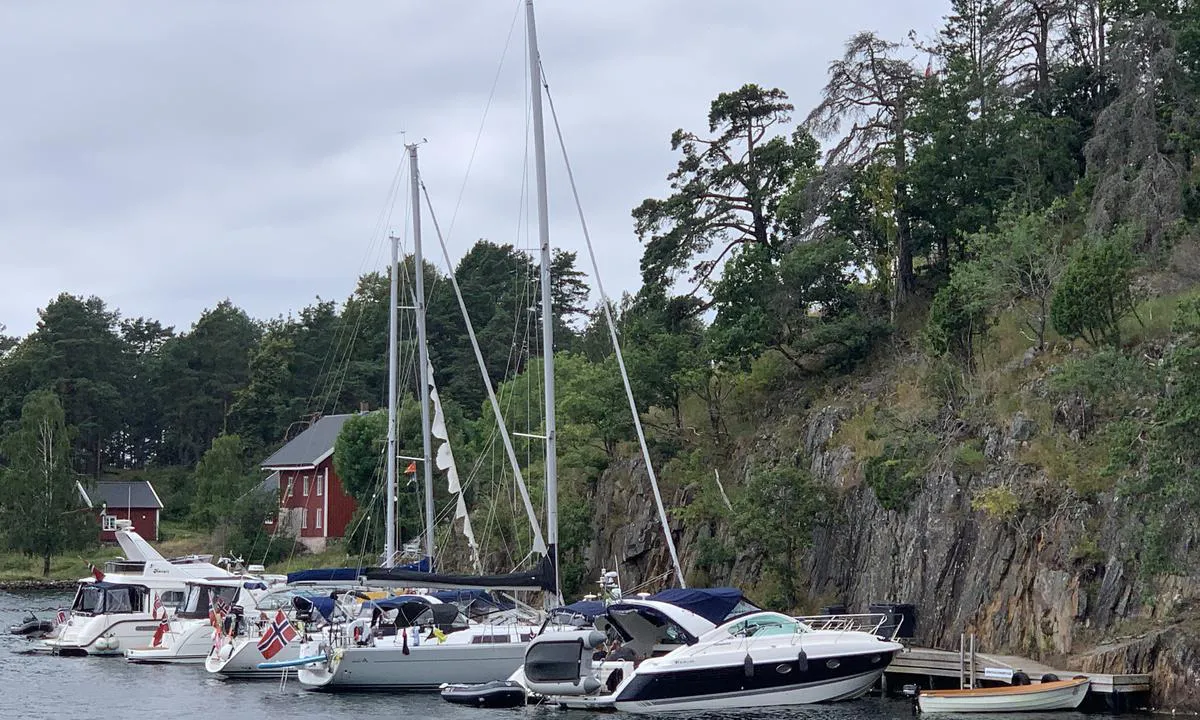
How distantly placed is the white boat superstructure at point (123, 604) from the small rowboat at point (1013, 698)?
2985cm

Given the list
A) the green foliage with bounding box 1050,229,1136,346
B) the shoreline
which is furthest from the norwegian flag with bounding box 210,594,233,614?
the shoreline

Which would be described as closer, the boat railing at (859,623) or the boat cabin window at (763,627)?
the boat cabin window at (763,627)

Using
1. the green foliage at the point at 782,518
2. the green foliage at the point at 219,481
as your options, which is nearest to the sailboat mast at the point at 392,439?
the green foliage at the point at 782,518

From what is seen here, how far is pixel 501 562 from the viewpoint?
192ft

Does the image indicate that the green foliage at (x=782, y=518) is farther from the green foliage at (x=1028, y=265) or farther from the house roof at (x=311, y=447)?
the house roof at (x=311, y=447)

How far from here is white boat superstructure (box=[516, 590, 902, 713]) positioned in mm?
31562

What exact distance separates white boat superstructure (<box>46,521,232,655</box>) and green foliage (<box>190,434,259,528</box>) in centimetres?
3841

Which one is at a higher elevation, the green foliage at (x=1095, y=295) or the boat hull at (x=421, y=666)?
the green foliage at (x=1095, y=295)

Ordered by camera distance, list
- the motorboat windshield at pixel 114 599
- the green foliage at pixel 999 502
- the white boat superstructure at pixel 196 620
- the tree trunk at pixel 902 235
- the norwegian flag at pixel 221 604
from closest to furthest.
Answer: the green foliage at pixel 999 502 < the norwegian flag at pixel 221 604 < the white boat superstructure at pixel 196 620 < the motorboat windshield at pixel 114 599 < the tree trunk at pixel 902 235

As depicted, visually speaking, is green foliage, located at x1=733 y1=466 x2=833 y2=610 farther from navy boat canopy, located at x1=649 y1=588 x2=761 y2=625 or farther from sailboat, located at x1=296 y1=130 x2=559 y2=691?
sailboat, located at x1=296 y1=130 x2=559 y2=691

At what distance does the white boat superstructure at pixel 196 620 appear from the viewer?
45.8 meters

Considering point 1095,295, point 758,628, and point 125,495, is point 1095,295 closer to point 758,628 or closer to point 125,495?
point 758,628

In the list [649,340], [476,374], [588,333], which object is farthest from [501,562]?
[588,333]

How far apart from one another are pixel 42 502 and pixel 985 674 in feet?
243
